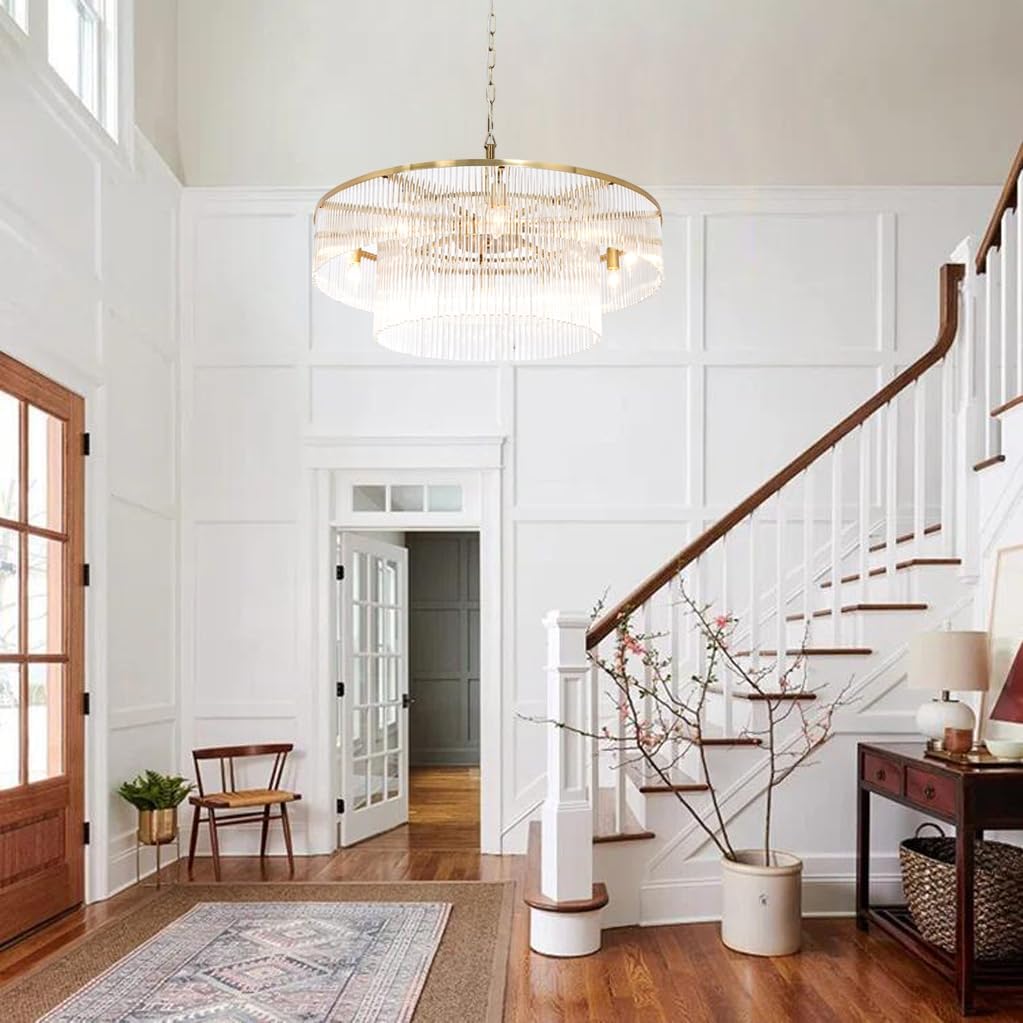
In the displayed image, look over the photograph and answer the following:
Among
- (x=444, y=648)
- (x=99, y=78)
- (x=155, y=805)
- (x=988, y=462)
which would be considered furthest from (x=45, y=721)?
(x=444, y=648)

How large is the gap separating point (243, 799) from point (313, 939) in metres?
1.57

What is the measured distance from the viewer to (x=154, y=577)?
701cm

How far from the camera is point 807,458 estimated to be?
5637mm

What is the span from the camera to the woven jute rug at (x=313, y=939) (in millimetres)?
4410

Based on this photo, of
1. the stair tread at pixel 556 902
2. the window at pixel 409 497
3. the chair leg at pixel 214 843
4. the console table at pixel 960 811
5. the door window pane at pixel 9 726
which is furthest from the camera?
the window at pixel 409 497

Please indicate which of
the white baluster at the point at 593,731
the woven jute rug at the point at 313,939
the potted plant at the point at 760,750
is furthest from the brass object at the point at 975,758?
the woven jute rug at the point at 313,939

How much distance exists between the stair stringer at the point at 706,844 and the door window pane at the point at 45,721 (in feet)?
8.15

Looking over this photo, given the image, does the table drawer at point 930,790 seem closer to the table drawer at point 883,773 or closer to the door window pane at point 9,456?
the table drawer at point 883,773

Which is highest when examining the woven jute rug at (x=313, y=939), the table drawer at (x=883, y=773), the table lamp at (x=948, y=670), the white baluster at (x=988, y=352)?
the white baluster at (x=988, y=352)

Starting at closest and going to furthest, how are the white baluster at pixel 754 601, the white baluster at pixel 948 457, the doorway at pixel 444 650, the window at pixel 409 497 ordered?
the white baluster at pixel 754 601
the white baluster at pixel 948 457
the window at pixel 409 497
the doorway at pixel 444 650

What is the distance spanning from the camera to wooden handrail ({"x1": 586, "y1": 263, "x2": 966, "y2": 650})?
5383 mm

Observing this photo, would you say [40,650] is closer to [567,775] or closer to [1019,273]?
[567,775]

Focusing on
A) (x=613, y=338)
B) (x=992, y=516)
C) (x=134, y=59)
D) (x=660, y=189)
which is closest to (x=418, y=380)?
(x=613, y=338)

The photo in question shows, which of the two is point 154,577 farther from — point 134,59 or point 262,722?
point 134,59
